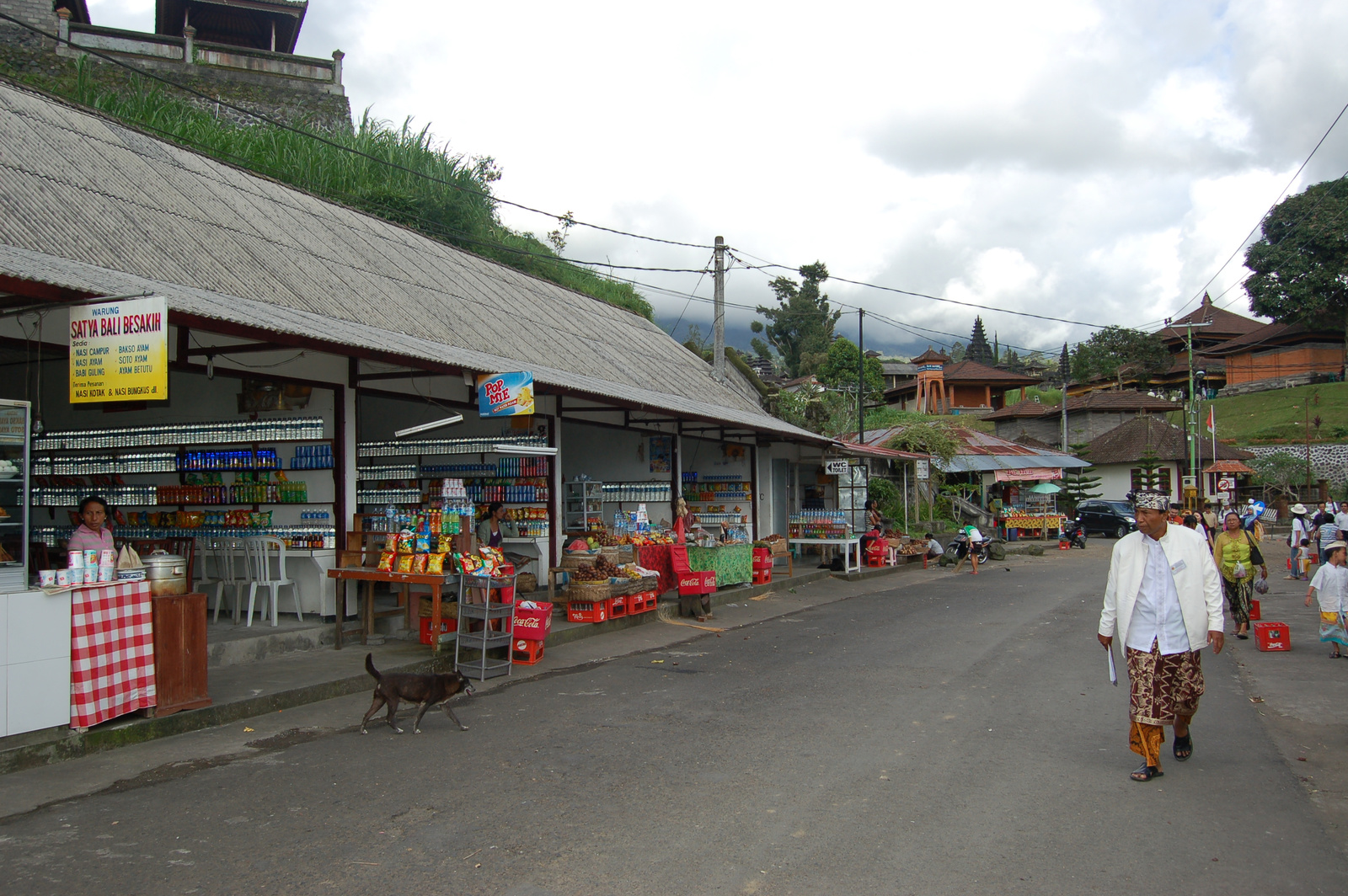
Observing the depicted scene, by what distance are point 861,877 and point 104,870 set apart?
3614 millimetres

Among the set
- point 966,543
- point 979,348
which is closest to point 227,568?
point 966,543

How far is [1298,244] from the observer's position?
4928 centimetres

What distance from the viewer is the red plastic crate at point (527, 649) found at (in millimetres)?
9758

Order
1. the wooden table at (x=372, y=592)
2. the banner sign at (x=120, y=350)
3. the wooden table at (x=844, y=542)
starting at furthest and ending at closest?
1. the wooden table at (x=844, y=542)
2. the wooden table at (x=372, y=592)
3. the banner sign at (x=120, y=350)

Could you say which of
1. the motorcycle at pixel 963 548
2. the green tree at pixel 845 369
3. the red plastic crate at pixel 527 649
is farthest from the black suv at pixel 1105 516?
the red plastic crate at pixel 527 649

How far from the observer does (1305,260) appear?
49688 millimetres

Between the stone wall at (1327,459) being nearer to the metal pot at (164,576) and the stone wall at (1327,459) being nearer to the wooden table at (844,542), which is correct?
the wooden table at (844,542)

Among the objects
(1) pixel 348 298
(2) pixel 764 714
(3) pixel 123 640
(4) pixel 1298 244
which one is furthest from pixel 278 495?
(4) pixel 1298 244

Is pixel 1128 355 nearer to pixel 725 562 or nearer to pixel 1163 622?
pixel 725 562

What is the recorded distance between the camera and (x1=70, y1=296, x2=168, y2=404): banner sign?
255 inches

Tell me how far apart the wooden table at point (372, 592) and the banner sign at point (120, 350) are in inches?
135

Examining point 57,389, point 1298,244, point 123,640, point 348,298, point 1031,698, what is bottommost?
point 1031,698

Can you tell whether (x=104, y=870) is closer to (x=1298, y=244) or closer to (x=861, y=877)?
(x=861, y=877)

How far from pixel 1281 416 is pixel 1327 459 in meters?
6.72
